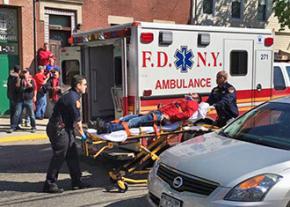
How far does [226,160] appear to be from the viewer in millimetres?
4727

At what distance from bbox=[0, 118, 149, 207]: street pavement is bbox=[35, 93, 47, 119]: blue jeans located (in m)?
3.51

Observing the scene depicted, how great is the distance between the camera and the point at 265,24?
977 inches

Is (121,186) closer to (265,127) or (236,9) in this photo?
(265,127)

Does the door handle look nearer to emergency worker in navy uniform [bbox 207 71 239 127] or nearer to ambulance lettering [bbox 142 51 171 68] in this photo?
emergency worker in navy uniform [bbox 207 71 239 127]

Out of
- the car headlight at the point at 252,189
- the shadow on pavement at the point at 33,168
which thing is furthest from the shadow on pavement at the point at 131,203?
the car headlight at the point at 252,189

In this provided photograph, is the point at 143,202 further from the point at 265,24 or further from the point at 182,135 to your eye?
the point at 265,24

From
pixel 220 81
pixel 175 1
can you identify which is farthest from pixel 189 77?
pixel 175 1

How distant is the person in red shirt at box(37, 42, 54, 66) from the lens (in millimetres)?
15594

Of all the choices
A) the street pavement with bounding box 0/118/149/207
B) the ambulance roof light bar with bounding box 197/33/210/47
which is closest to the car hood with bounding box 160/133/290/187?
the street pavement with bounding box 0/118/149/207

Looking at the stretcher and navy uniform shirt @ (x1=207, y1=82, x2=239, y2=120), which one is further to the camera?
navy uniform shirt @ (x1=207, y1=82, x2=239, y2=120)

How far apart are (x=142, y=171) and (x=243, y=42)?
12.6ft

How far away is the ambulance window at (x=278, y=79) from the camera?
11039mm

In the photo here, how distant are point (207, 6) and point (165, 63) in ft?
47.7

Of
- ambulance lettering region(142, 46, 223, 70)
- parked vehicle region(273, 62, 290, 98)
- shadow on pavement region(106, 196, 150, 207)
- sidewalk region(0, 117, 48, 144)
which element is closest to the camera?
shadow on pavement region(106, 196, 150, 207)
